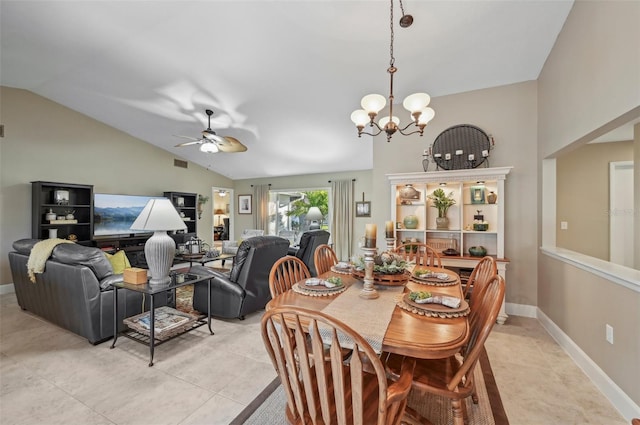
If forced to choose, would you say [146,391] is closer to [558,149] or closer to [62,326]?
[62,326]

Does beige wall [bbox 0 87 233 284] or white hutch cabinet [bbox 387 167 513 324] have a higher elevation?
beige wall [bbox 0 87 233 284]

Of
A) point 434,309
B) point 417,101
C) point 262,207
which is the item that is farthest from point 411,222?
point 262,207

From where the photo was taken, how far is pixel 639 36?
1813 millimetres

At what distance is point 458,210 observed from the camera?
3.75 m

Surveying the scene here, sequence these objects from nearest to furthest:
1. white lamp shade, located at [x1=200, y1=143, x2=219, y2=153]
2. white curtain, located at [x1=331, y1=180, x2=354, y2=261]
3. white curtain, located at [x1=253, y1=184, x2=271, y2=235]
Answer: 1. white lamp shade, located at [x1=200, y1=143, x2=219, y2=153]
2. white curtain, located at [x1=331, y1=180, x2=354, y2=261]
3. white curtain, located at [x1=253, y1=184, x2=271, y2=235]

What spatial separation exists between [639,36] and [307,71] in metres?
2.92

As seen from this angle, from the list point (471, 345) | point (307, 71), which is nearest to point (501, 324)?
point (471, 345)

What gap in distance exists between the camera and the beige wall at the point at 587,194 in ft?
11.9

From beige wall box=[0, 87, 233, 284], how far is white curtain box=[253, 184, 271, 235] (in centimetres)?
241

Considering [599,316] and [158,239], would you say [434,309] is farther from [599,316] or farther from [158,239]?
[158,239]

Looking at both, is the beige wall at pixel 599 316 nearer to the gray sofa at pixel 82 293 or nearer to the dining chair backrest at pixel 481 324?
the dining chair backrest at pixel 481 324

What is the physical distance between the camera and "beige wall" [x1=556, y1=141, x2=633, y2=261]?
3.63m

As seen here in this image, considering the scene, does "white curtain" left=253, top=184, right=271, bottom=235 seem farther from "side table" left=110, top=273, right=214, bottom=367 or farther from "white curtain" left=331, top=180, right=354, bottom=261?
"side table" left=110, top=273, right=214, bottom=367

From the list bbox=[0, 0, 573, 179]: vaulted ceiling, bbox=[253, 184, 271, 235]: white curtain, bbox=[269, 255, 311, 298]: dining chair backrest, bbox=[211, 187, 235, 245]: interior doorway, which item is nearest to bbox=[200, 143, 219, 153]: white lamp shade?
bbox=[0, 0, 573, 179]: vaulted ceiling
